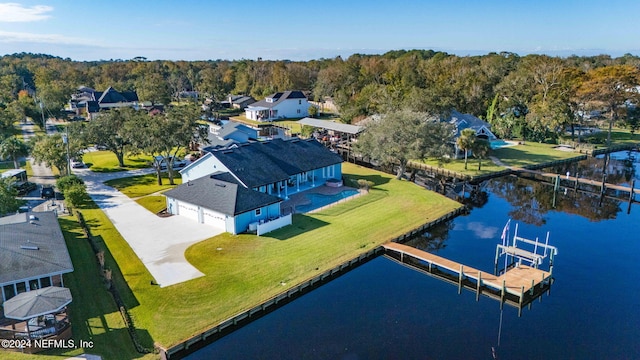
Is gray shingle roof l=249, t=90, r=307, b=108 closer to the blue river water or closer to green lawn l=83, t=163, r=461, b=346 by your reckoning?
green lawn l=83, t=163, r=461, b=346

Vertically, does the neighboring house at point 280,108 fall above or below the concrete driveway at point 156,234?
above

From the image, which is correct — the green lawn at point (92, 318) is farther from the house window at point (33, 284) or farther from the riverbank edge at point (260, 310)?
the house window at point (33, 284)

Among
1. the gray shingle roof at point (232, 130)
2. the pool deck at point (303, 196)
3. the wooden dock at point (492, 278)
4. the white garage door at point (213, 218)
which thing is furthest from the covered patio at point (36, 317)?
the gray shingle roof at point (232, 130)

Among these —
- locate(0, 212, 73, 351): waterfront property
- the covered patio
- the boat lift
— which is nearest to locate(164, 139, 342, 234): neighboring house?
locate(0, 212, 73, 351): waterfront property

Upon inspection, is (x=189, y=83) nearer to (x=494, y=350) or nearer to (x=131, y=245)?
(x=131, y=245)

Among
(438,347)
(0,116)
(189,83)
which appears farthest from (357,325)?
(189,83)

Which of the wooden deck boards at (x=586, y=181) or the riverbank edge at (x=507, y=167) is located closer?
the wooden deck boards at (x=586, y=181)
